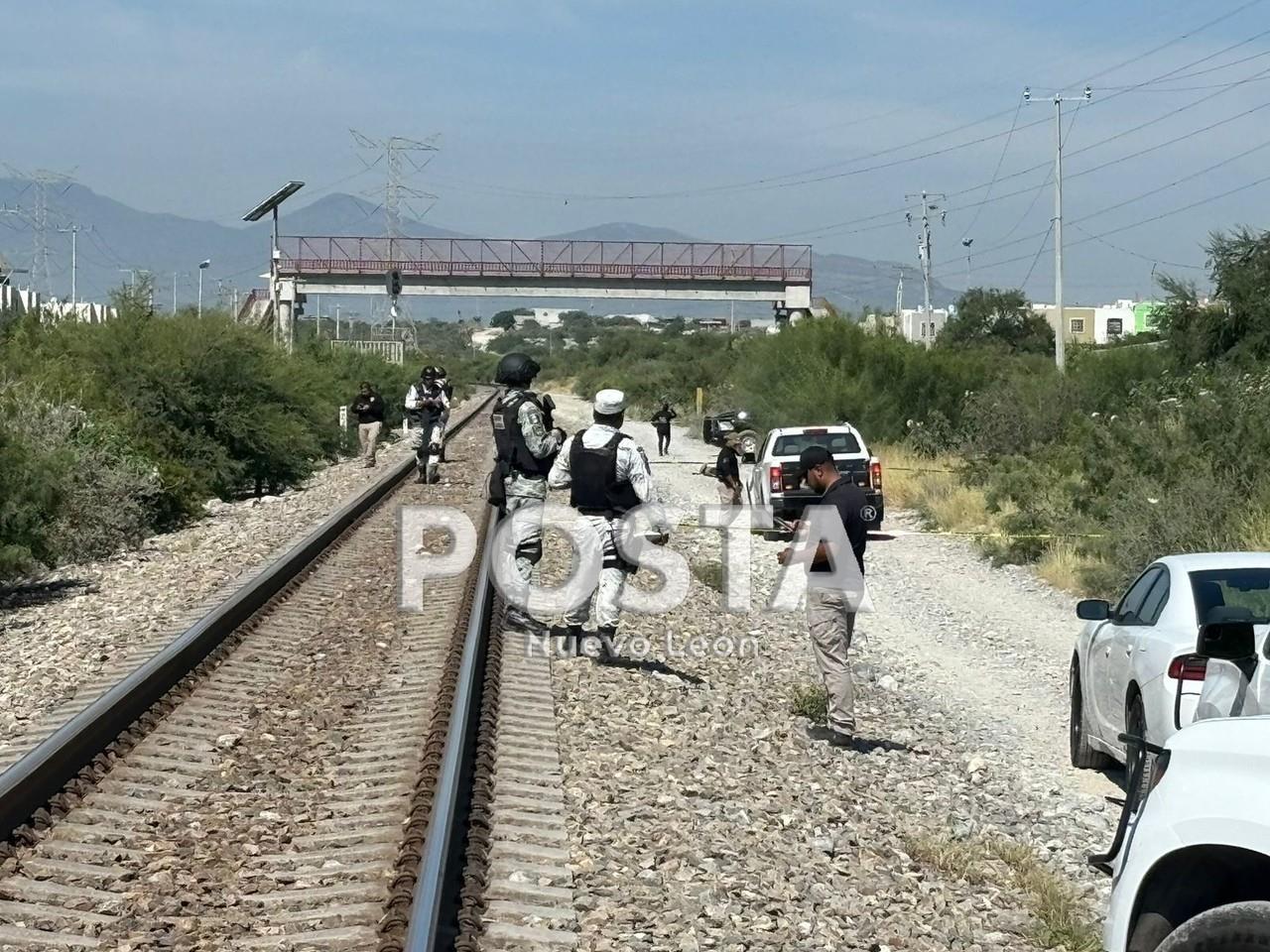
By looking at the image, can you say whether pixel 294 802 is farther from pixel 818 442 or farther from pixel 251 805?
pixel 818 442

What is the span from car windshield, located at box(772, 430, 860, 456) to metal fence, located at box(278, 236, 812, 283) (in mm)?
53485

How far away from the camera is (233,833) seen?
26.8 feet

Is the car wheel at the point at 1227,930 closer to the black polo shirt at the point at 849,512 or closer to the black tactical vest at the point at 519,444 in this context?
the black polo shirt at the point at 849,512

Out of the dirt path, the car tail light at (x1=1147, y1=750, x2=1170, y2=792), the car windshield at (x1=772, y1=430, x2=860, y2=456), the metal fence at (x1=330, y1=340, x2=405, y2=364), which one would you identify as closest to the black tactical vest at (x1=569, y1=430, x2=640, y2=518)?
the dirt path

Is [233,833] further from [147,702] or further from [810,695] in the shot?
[810,695]

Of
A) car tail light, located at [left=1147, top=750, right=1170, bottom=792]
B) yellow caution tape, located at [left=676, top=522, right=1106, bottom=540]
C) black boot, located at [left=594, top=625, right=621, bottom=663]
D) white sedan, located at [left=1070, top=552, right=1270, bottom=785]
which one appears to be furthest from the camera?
yellow caution tape, located at [left=676, top=522, right=1106, bottom=540]

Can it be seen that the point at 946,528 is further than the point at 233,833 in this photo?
Yes

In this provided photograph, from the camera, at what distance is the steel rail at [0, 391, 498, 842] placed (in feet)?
27.4

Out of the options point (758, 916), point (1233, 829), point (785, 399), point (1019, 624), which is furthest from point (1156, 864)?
point (785, 399)

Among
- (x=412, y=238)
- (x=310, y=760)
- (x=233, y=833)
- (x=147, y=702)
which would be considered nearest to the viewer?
(x=233, y=833)

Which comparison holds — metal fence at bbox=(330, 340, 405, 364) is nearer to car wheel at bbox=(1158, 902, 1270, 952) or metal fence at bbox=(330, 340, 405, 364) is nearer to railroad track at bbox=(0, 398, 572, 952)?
railroad track at bbox=(0, 398, 572, 952)

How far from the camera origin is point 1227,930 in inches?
170

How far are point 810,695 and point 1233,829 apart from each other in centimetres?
807

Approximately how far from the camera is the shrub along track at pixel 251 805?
6.87 m
